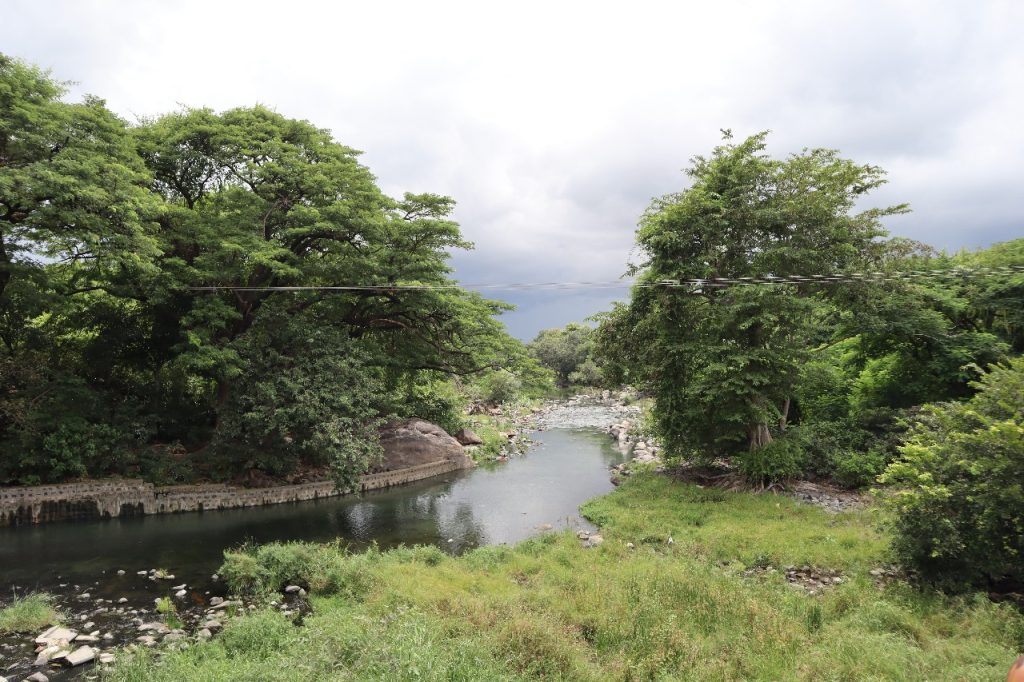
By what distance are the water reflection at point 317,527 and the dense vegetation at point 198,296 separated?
7.07 feet

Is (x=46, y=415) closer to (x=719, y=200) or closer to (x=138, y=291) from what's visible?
(x=138, y=291)

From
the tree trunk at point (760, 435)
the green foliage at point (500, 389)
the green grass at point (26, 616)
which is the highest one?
the green foliage at point (500, 389)

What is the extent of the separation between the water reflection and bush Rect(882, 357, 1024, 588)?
A: 946 centimetres

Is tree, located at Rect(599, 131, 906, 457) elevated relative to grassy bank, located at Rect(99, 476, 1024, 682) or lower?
elevated

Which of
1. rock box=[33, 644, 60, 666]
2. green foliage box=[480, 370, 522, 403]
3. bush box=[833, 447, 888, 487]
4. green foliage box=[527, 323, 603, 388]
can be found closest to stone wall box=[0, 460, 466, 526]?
rock box=[33, 644, 60, 666]

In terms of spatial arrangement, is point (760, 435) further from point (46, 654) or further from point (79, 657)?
point (46, 654)

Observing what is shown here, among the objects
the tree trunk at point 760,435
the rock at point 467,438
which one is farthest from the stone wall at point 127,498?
the tree trunk at point 760,435

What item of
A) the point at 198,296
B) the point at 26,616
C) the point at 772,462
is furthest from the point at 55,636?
the point at 772,462

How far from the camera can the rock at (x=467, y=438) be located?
98.1ft

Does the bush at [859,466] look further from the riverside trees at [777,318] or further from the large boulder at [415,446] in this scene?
the large boulder at [415,446]

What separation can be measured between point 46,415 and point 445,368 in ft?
46.9

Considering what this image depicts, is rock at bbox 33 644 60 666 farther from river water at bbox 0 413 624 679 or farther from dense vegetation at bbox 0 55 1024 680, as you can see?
dense vegetation at bbox 0 55 1024 680

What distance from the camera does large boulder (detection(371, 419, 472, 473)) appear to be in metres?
24.2

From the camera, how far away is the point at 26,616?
32.7 ft
